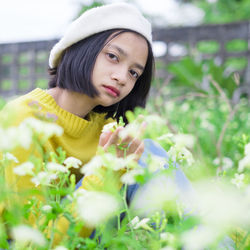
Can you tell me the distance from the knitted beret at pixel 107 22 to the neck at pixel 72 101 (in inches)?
6.8

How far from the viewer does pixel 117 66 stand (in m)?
1.08

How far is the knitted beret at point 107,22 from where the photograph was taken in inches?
45.9

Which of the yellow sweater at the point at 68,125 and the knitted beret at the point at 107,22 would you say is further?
the knitted beret at the point at 107,22

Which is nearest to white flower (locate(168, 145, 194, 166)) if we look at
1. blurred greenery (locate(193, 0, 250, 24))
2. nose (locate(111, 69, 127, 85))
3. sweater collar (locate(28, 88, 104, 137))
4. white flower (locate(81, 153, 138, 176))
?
white flower (locate(81, 153, 138, 176))

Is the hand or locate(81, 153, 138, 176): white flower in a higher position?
Answer: locate(81, 153, 138, 176): white flower

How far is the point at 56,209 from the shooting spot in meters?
0.53

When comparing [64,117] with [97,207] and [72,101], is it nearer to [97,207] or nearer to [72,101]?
[72,101]

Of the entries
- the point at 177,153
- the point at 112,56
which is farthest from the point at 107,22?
the point at 177,153

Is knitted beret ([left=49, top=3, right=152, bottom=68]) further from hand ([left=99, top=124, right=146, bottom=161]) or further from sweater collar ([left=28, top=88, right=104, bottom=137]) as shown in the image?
hand ([left=99, top=124, right=146, bottom=161])

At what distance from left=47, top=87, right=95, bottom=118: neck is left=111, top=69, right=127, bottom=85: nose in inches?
7.3

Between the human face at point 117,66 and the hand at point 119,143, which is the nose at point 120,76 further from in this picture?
the hand at point 119,143

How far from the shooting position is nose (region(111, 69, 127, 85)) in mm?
1067

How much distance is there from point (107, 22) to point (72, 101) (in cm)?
28

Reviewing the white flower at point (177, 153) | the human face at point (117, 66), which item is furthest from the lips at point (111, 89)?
the white flower at point (177, 153)
